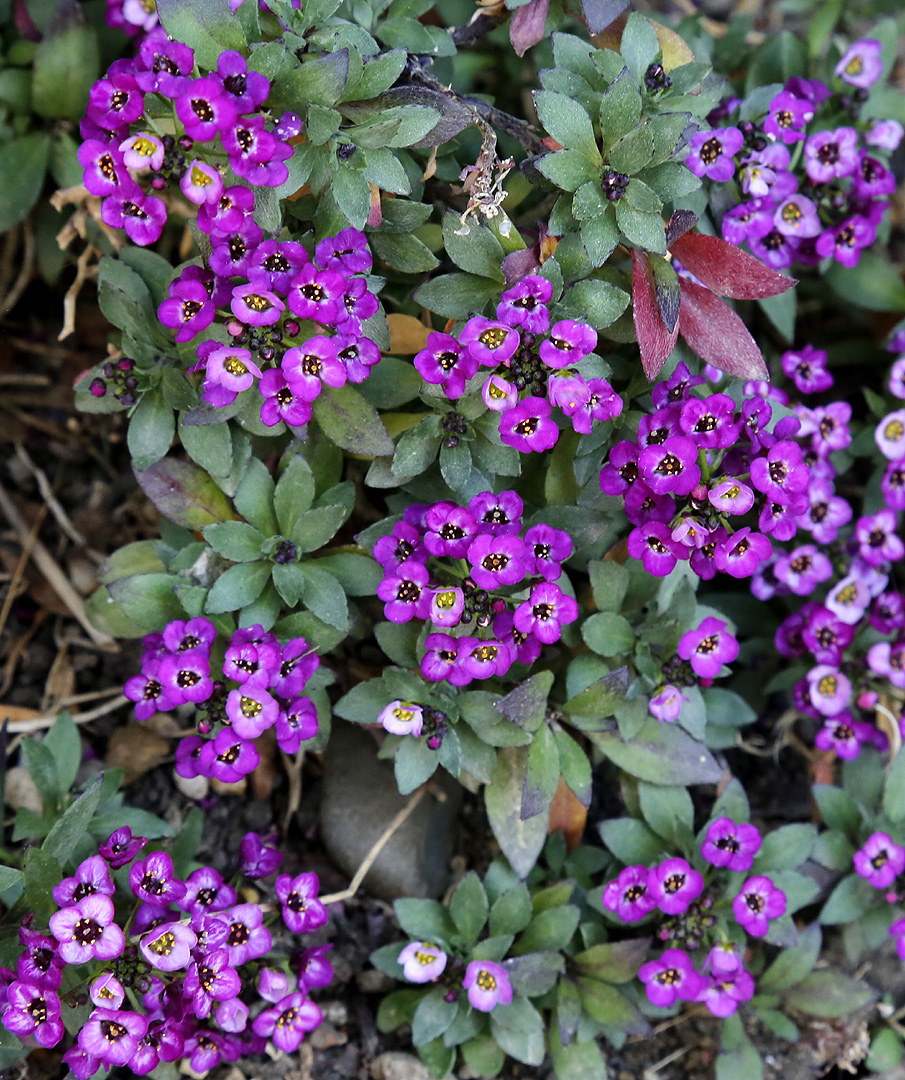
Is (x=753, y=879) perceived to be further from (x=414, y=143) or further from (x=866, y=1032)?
(x=414, y=143)

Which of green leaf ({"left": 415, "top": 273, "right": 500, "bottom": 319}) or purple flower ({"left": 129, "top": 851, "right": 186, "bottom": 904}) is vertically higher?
green leaf ({"left": 415, "top": 273, "right": 500, "bottom": 319})

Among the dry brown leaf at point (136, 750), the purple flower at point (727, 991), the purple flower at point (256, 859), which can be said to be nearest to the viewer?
the purple flower at point (256, 859)

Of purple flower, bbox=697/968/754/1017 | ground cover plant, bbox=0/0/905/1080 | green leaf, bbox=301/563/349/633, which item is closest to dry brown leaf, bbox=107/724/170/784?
ground cover plant, bbox=0/0/905/1080

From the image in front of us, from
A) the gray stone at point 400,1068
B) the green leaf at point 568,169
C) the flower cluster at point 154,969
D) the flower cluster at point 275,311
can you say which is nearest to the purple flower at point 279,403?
the flower cluster at point 275,311

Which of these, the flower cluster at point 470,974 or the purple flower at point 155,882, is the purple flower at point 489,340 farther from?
the flower cluster at point 470,974

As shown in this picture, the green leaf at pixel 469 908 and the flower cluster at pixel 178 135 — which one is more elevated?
the flower cluster at pixel 178 135

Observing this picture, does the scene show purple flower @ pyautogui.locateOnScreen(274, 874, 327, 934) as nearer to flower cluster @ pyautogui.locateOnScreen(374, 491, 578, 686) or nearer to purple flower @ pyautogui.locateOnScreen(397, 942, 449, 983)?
purple flower @ pyautogui.locateOnScreen(397, 942, 449, 983)
